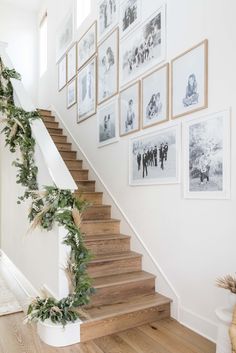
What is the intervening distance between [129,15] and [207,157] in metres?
2.31

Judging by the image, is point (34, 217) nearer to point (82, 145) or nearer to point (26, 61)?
point (82, 145)

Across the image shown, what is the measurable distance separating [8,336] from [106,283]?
3.18ft

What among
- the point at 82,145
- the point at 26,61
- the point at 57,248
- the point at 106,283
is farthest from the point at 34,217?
the point at 26,61

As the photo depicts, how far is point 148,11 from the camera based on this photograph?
357cm

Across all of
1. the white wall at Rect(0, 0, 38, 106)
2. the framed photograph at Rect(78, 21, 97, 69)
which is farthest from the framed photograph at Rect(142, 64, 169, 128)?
the white wall at Rect(0, 0, 38, 106)

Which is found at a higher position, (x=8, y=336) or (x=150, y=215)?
(x=150, y=215)

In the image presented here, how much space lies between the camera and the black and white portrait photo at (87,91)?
4.88 metres

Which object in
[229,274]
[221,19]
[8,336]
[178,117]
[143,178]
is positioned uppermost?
[221,19]

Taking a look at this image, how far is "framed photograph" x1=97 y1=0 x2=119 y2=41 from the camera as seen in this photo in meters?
4.31

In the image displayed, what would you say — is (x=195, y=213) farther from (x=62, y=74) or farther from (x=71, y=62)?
(x=62, y=74)

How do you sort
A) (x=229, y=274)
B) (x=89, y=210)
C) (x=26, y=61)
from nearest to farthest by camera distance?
(x=229, y=274)
(x=89, y=210)
(x=26, y=61)

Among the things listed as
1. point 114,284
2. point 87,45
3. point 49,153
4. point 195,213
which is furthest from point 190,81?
point 87,45

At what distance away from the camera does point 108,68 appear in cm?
442

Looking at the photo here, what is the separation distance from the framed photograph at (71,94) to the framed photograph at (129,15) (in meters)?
1.77
